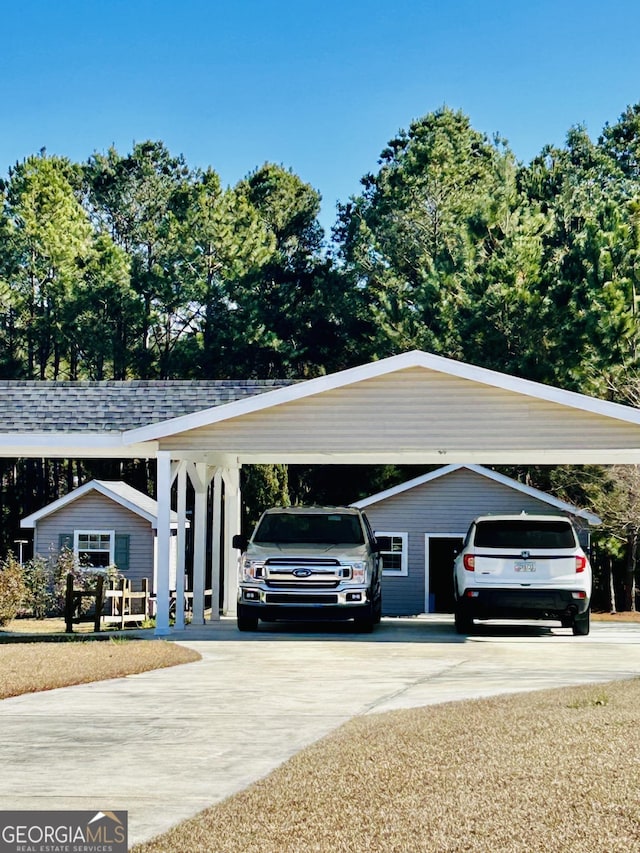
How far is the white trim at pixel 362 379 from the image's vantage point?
18.6 meters

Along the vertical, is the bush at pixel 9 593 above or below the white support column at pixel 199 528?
below

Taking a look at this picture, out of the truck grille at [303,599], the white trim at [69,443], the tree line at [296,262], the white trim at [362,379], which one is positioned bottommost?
the truck grille at [303,599]

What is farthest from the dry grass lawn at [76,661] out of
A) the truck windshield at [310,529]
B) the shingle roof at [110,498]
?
the shingle roof at [110,498]

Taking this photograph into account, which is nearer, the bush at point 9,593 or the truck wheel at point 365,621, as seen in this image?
the truck wheel at point 365,621

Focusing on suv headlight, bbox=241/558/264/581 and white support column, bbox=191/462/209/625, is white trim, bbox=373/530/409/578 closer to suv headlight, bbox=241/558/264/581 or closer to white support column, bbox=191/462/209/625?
white support column, bbox=191/462/209/625

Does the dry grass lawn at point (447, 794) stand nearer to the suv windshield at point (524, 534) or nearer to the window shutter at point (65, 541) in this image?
the suv windshield at point (524, 534)

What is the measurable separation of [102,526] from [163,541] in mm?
19464

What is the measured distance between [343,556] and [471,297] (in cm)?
2495

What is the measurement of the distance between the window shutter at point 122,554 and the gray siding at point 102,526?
0.13m

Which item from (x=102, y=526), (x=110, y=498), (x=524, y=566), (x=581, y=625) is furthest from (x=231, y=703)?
(x=102, y=526)

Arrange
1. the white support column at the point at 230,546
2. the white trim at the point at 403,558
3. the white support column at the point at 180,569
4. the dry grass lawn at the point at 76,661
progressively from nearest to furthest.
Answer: the dry grass lawn at the point at 76,661, the white support column at the point at 180,569, the white support column at the point at 230,546, the white trim at the point at 403,558

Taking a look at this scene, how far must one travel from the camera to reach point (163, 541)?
754 inches

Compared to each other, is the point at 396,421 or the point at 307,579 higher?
the point at 396,421

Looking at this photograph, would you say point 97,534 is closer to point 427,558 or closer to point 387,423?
point 427,558
